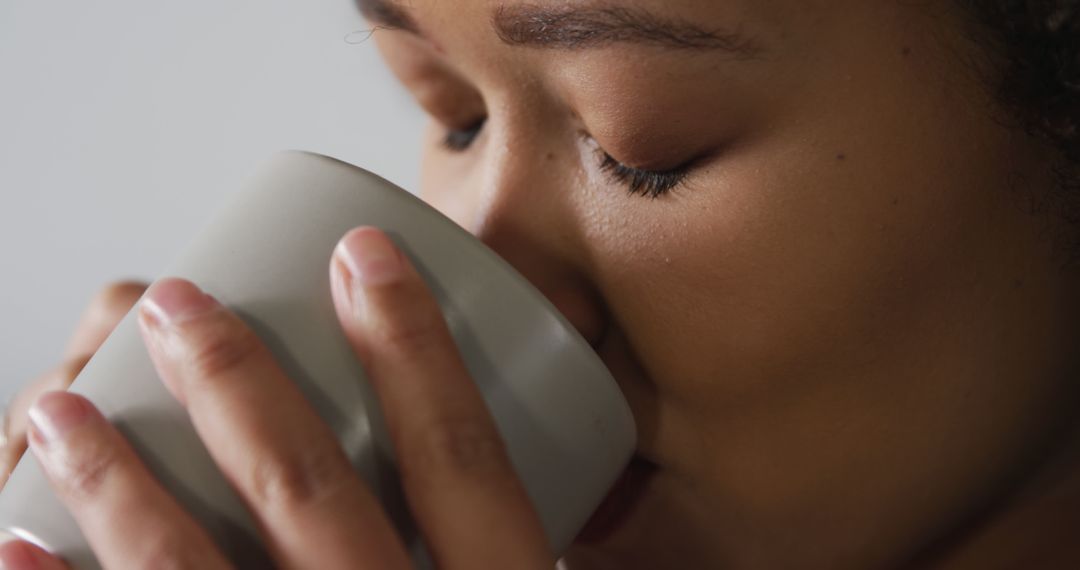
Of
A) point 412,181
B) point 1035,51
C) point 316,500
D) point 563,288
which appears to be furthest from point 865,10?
point 412,181

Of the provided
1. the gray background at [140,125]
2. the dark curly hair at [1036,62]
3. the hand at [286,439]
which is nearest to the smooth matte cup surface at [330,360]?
the hand at [286,439]

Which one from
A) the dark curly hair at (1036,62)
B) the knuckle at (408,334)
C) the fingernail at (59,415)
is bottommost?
the fingernail at (59,415)

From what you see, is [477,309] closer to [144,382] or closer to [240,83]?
[144,382]

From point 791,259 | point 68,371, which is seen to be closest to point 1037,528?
point 791,259

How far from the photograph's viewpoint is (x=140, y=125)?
1.46 metres

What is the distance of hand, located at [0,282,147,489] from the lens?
0.82 meters

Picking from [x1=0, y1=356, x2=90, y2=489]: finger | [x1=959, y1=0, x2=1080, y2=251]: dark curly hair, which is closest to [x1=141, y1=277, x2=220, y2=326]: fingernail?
[x1=0, y1=356, x2=90, y2=489]: finger

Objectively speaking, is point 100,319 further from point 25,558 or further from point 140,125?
point 140,125

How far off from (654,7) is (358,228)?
0.17m

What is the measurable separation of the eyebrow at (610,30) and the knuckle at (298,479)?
0.72 ft

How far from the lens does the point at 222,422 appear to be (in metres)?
0.53

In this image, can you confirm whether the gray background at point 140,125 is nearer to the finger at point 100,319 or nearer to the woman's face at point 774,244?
the finger at point 100,319

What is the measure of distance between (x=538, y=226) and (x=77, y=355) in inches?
15.9

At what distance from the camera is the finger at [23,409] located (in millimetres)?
808
